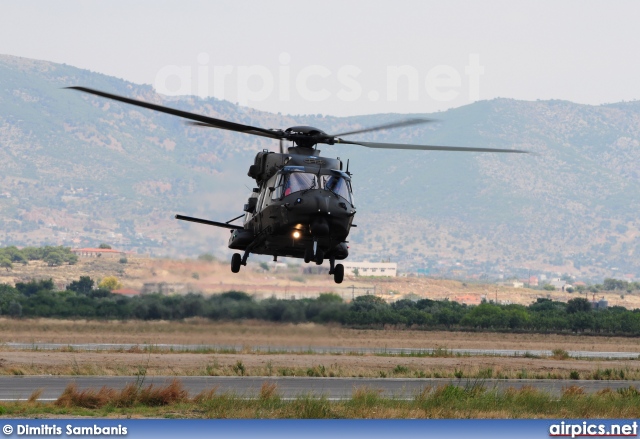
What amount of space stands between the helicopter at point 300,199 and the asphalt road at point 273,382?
15.7 ft

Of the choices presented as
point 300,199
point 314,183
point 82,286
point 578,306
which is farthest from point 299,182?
point 578,306

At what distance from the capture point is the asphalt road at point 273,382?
38.1 meters

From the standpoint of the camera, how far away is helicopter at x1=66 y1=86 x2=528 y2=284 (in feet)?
118

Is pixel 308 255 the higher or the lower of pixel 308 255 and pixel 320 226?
the lower

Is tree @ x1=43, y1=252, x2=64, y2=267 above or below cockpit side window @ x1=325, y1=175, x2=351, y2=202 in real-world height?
below

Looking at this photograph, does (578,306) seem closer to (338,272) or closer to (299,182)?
(338,272)

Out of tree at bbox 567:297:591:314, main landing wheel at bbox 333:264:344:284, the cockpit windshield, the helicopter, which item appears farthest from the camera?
tree at bbox 567:297:591:314

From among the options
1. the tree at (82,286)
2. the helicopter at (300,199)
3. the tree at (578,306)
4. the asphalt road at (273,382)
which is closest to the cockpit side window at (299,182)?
the helicopter at (300,199)

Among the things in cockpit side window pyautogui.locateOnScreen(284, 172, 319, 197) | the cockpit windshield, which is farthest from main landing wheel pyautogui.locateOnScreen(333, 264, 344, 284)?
cockpit side window pyautogui.locateOnScreen(284, 172, 319, 197)

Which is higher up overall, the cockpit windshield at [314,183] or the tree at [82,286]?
the cockpit windshield at [314,183]

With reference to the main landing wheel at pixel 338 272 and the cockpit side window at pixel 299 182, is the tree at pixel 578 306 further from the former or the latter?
the cockpit side window at pixel 299 182

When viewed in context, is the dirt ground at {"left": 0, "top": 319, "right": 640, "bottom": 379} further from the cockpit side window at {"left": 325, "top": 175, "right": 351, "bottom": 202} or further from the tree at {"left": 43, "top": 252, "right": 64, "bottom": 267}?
the tree at {"left": 43, "top": 252, "right": 64, "bottom": 267}

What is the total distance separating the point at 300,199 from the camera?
36.0 m

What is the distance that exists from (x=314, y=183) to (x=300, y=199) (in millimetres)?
909
